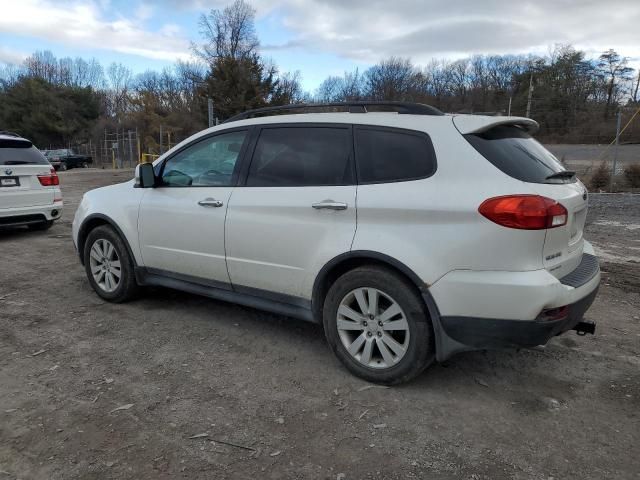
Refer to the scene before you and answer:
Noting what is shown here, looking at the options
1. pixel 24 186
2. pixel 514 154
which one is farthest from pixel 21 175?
pixel 514 154

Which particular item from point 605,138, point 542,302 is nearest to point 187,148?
point 542,302

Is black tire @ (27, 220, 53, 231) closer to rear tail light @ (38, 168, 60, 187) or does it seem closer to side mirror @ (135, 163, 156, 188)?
rear tail light @ (38, 168, 60, 187)

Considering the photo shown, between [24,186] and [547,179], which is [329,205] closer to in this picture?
[547,179]

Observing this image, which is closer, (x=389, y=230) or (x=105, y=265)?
(x=389, y=230)

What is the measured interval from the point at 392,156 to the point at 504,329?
126cm

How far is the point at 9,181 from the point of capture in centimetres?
763

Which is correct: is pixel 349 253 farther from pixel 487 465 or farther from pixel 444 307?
pixel 487 465

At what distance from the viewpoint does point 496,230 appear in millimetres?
2801

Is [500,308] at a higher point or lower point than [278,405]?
higher

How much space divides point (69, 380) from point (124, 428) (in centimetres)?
80

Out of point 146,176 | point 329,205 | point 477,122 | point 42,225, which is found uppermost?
point 477,122

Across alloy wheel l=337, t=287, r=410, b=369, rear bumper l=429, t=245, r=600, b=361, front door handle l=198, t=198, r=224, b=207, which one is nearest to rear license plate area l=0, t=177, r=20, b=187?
front door handle l=198, t=198, r=224, b=207

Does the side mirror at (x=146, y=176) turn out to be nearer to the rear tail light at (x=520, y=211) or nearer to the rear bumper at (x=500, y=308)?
the rear bumper at (x=500, y=308)

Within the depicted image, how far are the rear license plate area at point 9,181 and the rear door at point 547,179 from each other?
284 inches
